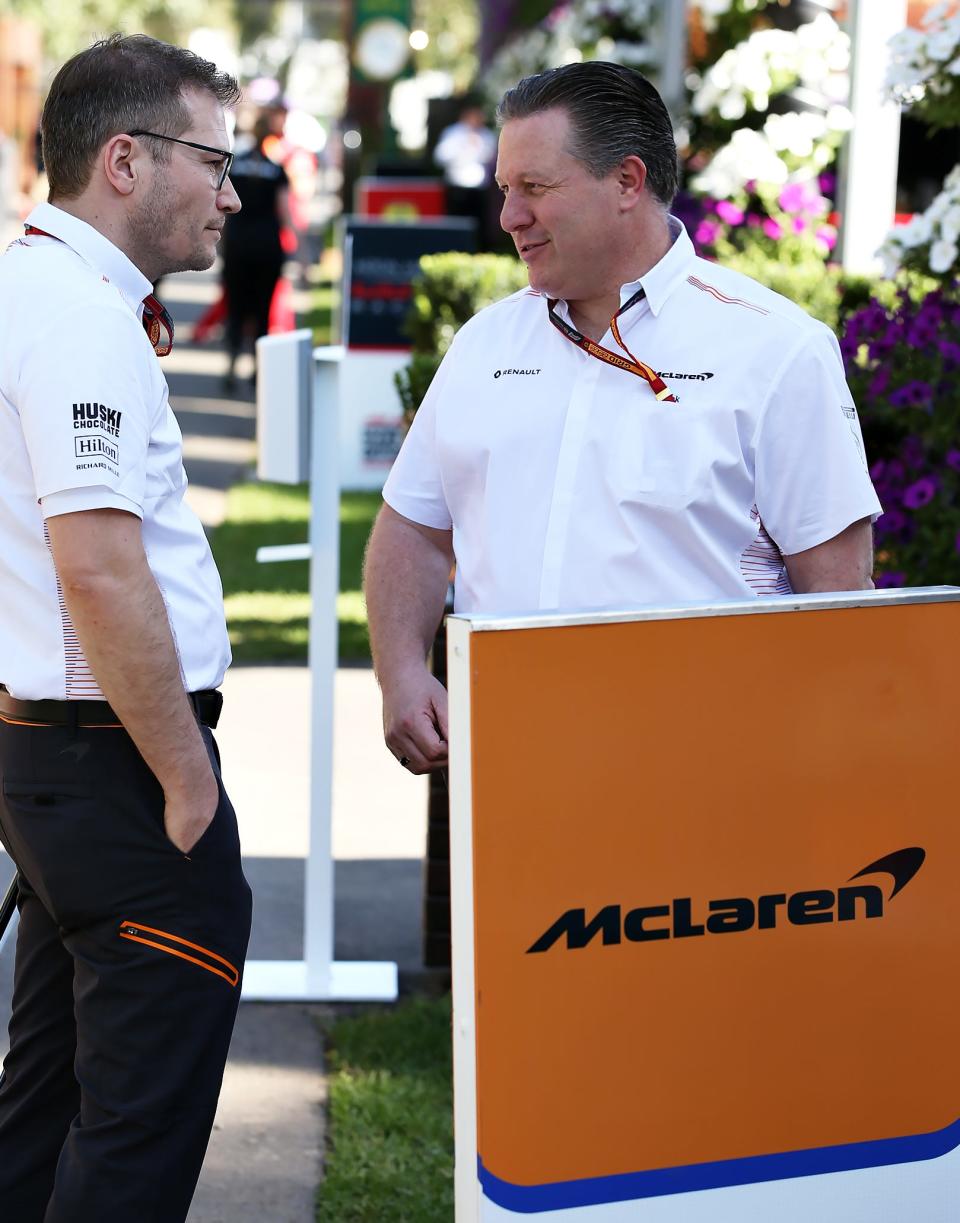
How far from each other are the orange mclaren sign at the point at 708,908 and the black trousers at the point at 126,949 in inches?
21.8

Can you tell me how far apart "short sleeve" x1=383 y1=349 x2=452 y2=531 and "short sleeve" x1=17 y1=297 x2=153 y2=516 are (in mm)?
772

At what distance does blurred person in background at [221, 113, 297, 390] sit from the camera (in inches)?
599

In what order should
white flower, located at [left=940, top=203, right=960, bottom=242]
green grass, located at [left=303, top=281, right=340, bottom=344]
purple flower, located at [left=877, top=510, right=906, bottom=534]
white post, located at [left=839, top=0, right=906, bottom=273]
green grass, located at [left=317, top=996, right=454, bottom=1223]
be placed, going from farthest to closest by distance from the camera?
green grass, located at [left=303, top=281, right=340, bottom=344] → white post, located at [left=839, top=0, right=906, bottom=273] → white flower, located at [left=940, top=203, right=960, bottom=242] → purple flower, located at [left=877, top=510, right=906, bottom=534] → green grass, located at [left=317, top=996, right=454, bottom=1223]

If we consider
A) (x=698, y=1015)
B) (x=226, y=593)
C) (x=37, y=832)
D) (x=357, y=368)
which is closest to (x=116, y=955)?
(x=37, y=832)

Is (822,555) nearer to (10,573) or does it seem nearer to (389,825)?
(10,573)

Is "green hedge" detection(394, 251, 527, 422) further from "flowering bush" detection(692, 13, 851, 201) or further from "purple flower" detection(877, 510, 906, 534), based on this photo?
"purple flower" detection(877, 510, 906, 534)

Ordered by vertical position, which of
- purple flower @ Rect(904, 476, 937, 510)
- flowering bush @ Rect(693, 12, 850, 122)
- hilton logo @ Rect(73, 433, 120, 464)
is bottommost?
purple flower @ Rect(904, 476, 937, 510)

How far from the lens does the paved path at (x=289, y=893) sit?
396 centimetres

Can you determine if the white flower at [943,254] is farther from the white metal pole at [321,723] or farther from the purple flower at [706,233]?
the purple flower at [706,233]

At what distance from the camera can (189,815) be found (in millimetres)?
2572

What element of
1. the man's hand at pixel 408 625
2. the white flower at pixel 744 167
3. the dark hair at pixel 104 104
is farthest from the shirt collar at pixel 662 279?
the white flower at pixel 744 167

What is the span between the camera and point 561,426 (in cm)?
282

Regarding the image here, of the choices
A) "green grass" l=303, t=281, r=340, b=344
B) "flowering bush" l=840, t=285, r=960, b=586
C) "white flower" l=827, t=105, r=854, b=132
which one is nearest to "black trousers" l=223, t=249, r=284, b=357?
"green grass" l=303, t=281, r=340, b=344

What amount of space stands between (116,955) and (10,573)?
1.82ft
